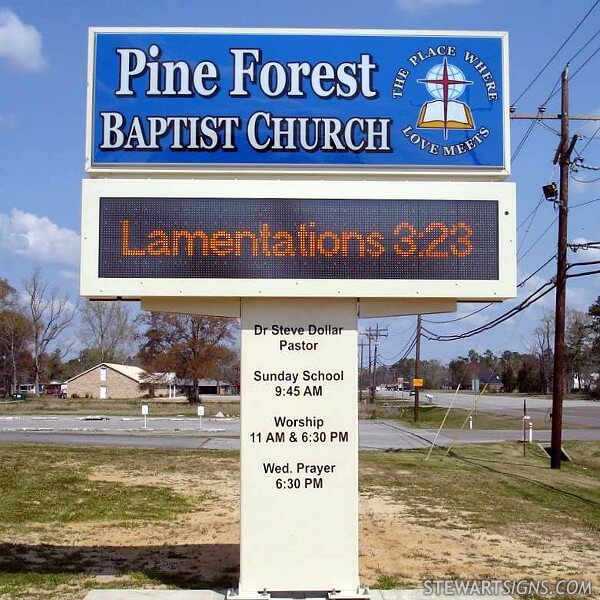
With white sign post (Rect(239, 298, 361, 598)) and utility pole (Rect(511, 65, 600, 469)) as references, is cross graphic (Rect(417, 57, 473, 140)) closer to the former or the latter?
white sign post (Rect(239, 298, 361, 598))

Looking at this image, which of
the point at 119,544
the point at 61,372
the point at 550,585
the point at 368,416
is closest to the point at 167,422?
the point at 368,416

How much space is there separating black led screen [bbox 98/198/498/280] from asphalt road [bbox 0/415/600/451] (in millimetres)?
19520

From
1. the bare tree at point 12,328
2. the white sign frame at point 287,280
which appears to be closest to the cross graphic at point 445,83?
the white sign frame at point 287,280

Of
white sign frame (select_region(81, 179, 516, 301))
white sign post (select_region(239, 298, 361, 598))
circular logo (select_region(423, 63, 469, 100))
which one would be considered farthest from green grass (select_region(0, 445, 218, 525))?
circular logo (select_region(423, 63, 469, 100))

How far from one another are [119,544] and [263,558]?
370 centimetres

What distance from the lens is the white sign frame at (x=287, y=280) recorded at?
6.64 meters

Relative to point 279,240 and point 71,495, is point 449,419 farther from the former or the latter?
point 279,240

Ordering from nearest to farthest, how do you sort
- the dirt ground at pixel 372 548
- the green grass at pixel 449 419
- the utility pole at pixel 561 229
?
the dirt ground at pixel 372 548, the utility pole at pixel 561 229, the green grass at pixel 449 419

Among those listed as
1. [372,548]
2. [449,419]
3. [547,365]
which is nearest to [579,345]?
[547,365]

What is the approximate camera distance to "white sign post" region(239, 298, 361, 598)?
22.6 ft

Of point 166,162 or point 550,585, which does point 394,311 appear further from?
point 550,585

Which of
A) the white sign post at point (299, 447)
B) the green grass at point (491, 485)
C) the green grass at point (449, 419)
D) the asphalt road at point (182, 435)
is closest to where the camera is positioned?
the white sign post at point (299, 447)

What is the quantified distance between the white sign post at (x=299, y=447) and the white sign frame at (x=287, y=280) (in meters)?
0.35

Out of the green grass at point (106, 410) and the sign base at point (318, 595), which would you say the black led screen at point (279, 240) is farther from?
the green grass at point (106, 410)
